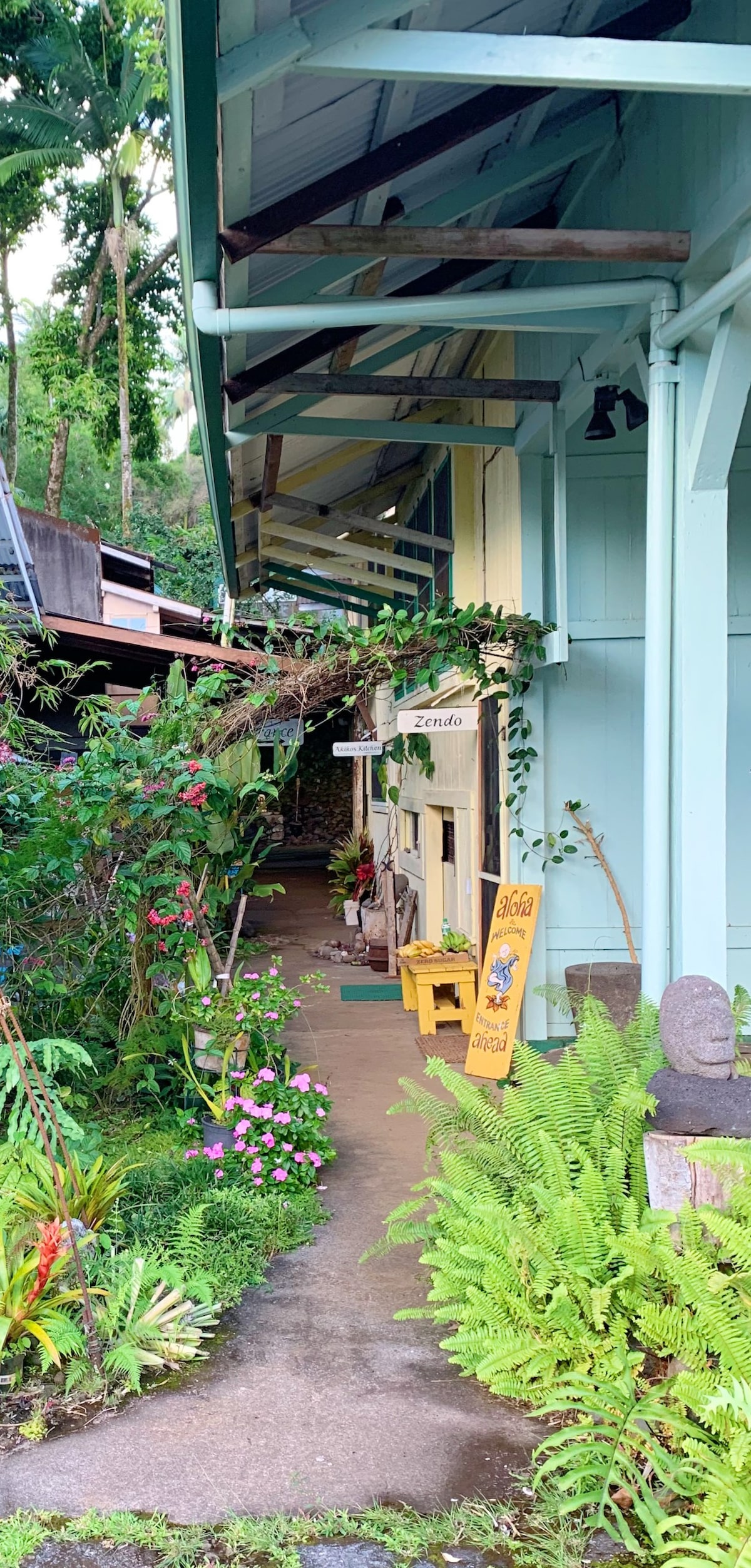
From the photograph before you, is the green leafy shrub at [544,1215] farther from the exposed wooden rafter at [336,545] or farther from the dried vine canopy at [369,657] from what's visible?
the exposed wooden rafter at [336,545]

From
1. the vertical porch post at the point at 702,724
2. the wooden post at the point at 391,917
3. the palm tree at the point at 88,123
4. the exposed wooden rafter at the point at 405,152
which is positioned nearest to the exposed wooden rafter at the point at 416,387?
the exposed wooden rafter at the point at 405,152

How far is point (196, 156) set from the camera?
117 inches

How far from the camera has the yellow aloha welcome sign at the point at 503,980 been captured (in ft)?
21.8

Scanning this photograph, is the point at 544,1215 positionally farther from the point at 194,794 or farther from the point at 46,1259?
the point at 194,794

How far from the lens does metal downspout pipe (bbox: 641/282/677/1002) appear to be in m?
4.11

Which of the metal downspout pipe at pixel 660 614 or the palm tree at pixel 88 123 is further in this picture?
the palm tree at pixel 88 123

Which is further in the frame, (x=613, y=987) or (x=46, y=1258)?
(x=613, y=987)

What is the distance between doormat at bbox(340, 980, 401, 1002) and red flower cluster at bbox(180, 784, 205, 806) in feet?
15.5

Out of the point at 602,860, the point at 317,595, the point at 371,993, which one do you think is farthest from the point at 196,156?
the point at 317,595

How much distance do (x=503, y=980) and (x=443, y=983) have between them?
170cm

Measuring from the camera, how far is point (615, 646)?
6.75 meters

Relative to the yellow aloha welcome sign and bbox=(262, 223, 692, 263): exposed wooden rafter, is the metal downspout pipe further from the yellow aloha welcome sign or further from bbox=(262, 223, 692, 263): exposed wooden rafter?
the yellow aloha welcome sign

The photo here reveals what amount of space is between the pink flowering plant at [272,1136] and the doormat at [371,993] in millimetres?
4581

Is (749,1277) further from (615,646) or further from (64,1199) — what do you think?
(615,646)
